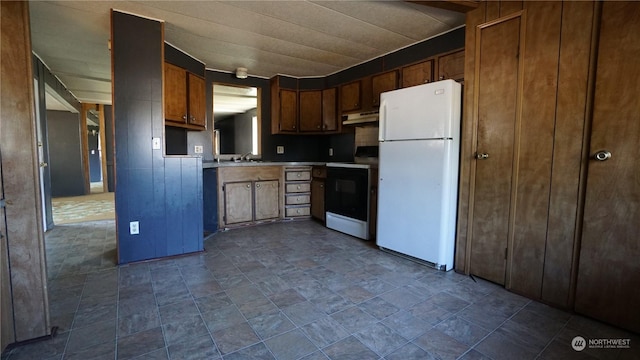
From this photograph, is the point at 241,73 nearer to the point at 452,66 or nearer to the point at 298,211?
the point at 298,211

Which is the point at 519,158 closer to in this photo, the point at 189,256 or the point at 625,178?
the point at 625,178

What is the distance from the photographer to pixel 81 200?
6105 millimetres

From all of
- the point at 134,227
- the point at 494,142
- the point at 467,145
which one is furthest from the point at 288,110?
the point at 494,142

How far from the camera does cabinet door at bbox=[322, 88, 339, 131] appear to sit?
14.2 ft

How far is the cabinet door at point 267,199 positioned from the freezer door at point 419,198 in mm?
1731

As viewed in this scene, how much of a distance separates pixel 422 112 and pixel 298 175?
220 centimetres

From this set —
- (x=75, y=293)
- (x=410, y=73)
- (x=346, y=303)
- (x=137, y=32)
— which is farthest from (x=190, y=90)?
(x=346, y=303)

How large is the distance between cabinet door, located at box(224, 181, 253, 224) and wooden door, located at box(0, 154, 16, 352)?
235 cm

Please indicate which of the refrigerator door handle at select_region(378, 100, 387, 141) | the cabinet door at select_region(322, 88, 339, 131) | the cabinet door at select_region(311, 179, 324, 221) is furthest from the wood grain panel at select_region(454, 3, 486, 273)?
the cabinet door at select_region(322, 88, 339, 131)

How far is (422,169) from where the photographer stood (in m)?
2.55

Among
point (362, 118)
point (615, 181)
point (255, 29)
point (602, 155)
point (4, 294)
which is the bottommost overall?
point (4, 294)

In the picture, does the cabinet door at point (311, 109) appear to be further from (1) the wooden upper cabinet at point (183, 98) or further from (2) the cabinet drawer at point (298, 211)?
(1) the wooden upper cabinet at point (183, 98)

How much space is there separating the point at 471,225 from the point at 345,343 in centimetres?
147

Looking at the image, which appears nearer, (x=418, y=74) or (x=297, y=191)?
(x=418, y=74)
